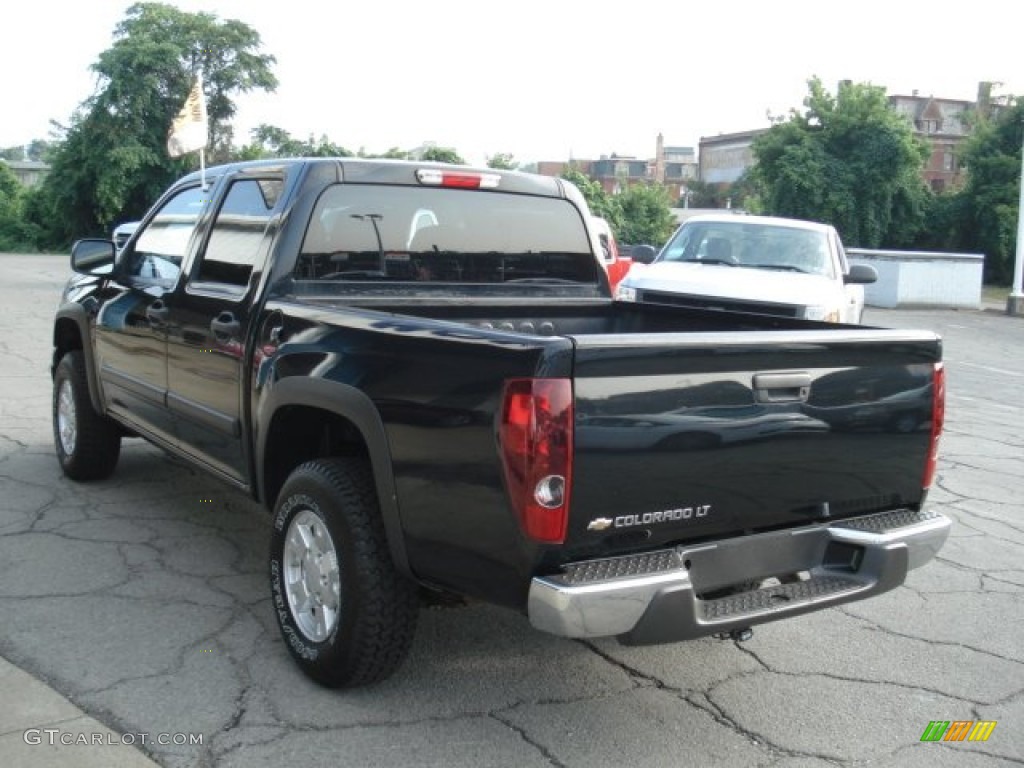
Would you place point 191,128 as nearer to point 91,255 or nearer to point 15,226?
point 91,255

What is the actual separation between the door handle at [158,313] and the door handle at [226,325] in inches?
26.2

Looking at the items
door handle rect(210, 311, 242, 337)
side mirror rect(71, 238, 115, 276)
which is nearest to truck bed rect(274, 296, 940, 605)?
door handle rect(210, 311, 242, 337)

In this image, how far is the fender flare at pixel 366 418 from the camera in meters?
3.28

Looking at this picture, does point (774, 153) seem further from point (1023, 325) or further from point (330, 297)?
point (330, 297)

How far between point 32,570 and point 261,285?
1760 mm

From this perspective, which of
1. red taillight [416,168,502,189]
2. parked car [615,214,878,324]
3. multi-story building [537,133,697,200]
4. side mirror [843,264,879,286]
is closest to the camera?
red taillight [416,168,502,189]

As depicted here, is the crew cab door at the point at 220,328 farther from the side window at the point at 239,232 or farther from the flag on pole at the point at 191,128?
the flag on pole at the point at 191,128

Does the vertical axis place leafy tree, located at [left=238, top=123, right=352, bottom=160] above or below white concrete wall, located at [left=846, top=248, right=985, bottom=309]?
above

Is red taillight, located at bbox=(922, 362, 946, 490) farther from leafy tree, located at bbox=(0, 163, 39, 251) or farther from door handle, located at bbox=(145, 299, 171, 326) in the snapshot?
leafy tree, located at bbox=(0, 163, 39, 251)

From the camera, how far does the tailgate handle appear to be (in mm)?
3193

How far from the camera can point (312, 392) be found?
3.62m

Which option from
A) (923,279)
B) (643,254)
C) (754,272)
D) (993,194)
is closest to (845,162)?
(993,194)

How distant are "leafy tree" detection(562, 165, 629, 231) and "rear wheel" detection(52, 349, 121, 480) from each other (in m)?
25.4

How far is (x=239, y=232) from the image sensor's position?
4.61 metres
